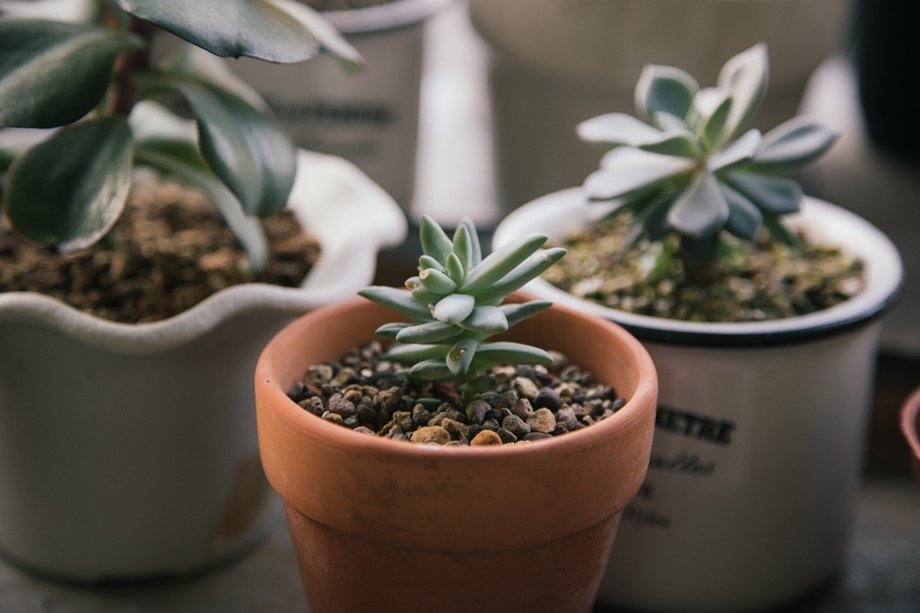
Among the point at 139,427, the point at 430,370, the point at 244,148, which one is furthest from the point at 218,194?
the point at 430,370

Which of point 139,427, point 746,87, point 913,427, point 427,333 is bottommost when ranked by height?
point 139,427

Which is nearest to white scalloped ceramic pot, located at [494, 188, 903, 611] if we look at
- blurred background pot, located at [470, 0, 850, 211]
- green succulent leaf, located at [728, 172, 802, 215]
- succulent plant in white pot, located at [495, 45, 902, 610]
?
succulent plant in white pot, located at [495, 45, 902, 610]

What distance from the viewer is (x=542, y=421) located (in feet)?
2.73

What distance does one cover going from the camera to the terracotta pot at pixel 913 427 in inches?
36.1

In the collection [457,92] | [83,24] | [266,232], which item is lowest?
[457,92]

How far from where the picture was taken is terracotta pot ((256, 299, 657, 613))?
0.74 metres

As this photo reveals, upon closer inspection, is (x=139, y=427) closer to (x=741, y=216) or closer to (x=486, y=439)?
(x=486, y=439)

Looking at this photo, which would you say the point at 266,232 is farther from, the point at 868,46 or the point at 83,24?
the point at 868,46

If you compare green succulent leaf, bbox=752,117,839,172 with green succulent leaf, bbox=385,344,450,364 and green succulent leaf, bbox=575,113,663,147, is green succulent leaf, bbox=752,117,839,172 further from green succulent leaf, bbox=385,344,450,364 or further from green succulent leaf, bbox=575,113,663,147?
green succulent leaf, bbox=385,344,450,364

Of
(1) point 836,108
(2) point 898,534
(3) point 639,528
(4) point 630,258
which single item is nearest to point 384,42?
(4) point 630,258

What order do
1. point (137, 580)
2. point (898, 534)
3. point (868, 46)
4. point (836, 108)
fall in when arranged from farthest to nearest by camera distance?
point (836, 108) → point (868, 46) → point (898, 534) → point (137, 580)

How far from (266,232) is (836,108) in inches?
47.0

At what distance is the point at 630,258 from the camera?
1.16m

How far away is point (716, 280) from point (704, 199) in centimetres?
12
